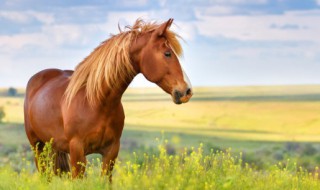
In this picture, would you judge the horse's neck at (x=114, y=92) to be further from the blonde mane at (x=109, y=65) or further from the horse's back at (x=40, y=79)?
the horse's back at (x=40, y=79)

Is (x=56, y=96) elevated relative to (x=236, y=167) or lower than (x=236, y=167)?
elevated

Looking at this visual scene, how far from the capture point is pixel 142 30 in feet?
33.7

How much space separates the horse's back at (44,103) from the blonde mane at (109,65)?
48cm

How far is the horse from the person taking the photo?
9859mm

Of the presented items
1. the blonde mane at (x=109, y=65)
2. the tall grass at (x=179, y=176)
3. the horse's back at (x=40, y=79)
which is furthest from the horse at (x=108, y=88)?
the horse's back at (x=40, y=79)

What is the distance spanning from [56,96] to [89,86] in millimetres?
912

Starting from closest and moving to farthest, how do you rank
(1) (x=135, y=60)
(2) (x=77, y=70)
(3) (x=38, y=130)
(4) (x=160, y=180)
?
(4) (x=160, y=180)
(1) (x=135, y=60)
(2) (x=77, y=70)
(3) (x=38, y=130)

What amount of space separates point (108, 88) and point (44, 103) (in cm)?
146

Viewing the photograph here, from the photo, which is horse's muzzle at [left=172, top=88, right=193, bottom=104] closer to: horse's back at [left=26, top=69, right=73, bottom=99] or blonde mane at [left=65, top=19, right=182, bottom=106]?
blonde mane at [left=65, top=19, right=182, bottom=106]

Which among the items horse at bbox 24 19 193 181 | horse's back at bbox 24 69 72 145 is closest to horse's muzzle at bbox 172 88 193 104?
horse at bbox 24 19 193 181

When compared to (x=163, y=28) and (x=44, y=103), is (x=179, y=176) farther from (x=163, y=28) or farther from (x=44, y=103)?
(x=44, y=103)

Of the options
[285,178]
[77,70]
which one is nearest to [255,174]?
[285,178]

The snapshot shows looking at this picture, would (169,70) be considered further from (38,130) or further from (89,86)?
(38,130)

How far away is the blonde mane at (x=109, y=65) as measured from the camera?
1021 centimetres
